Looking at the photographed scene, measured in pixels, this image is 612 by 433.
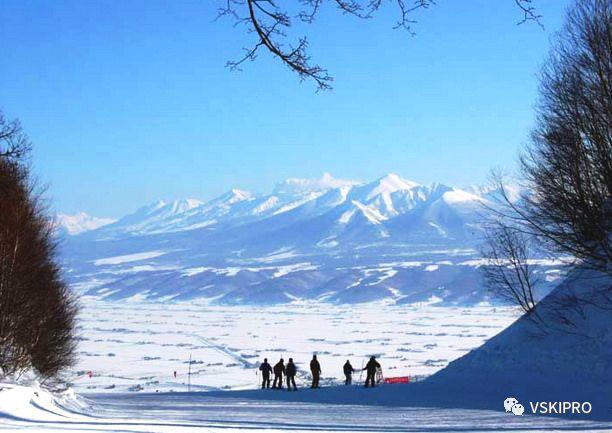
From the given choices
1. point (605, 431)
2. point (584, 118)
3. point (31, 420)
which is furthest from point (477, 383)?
point (31, 420)

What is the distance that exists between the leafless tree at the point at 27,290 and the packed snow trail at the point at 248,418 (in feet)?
10.1

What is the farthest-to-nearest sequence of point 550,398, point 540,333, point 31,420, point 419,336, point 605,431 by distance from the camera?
point 419,336 → point 540,333 → point 550,398 → point 605,431 → point 31,420

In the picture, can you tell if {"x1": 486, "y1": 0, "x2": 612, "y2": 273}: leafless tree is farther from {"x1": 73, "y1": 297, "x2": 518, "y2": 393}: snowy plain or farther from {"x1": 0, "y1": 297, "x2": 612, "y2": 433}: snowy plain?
{"x1": 73, "y1": 297, "x2": 518, "y2": 393}: snowy plain

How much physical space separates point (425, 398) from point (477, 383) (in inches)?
137

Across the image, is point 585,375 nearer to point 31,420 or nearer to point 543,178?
point 543,178

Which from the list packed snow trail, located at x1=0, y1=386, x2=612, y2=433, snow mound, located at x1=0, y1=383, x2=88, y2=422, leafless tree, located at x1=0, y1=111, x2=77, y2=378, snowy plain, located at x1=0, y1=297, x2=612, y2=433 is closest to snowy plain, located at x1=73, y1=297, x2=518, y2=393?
snowy plain, located at x1=0, y1=297, x2=612, y2=433

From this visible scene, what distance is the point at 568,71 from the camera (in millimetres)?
20656

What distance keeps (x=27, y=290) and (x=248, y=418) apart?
1095 cm

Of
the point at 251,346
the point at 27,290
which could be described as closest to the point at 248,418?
the point at 27,290

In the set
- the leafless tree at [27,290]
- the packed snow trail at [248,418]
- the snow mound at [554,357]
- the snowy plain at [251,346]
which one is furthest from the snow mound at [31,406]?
the snowy plain at [251,346]

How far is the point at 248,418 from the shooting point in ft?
53.0

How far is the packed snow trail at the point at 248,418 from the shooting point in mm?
11906

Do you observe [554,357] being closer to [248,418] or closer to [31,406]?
[248,418]

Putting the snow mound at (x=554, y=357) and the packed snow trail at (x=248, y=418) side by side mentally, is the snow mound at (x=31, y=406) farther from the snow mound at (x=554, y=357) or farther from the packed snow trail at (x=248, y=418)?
the snow mound at (x=554, y=357)
